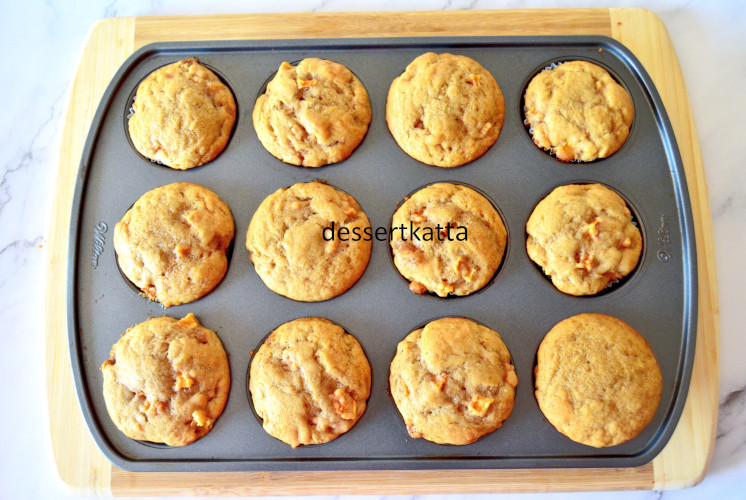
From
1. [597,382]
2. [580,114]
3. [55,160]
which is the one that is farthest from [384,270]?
[55,160]

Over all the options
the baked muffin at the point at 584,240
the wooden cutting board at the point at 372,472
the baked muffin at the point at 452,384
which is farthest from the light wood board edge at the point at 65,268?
the baked muffin at the point at 584,240

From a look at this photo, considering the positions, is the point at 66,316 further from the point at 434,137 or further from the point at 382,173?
the point at 434,137

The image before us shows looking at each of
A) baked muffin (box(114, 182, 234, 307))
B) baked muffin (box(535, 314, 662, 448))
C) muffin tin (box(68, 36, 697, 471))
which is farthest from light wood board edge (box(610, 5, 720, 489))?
baked muffin (box(114, 182, 234, 307))

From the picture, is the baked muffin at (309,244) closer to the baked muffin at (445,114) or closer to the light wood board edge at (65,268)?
the baked muffin at (445,114)

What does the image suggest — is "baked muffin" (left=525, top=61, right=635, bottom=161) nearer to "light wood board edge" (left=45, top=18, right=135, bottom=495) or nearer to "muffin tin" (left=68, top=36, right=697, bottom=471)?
"muffin tin" (left=68, top=36, right=697, bottom=471)

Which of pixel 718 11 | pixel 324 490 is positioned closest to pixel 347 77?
pixel 324 490

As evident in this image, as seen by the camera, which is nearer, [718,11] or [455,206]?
[455,206]

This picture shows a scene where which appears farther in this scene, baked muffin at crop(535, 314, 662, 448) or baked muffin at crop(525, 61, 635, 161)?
baked muffin at crop(525, 61, 635, 161)
